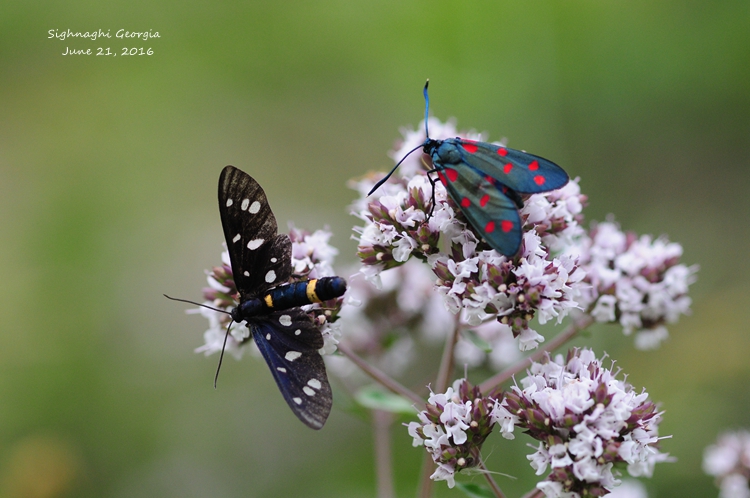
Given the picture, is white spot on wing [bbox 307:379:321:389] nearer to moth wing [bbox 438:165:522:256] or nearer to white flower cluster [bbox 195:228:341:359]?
white flower cluster [bbox 195:228:341:359]

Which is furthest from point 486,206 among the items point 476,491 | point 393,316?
point 393,316

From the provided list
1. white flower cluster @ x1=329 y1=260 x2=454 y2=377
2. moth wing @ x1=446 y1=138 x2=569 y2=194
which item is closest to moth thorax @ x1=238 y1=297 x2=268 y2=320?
moth wing @ x1=446 y1=138 x2=569 y2=194

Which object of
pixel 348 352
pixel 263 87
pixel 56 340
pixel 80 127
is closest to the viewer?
pixel 348 352

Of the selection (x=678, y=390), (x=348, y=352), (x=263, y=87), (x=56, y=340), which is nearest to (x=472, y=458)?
(x=348, y=352)

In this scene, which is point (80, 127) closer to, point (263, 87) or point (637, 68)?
point (263, 87)

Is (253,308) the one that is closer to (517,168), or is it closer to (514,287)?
(514,287)

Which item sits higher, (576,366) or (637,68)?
(637,68)
